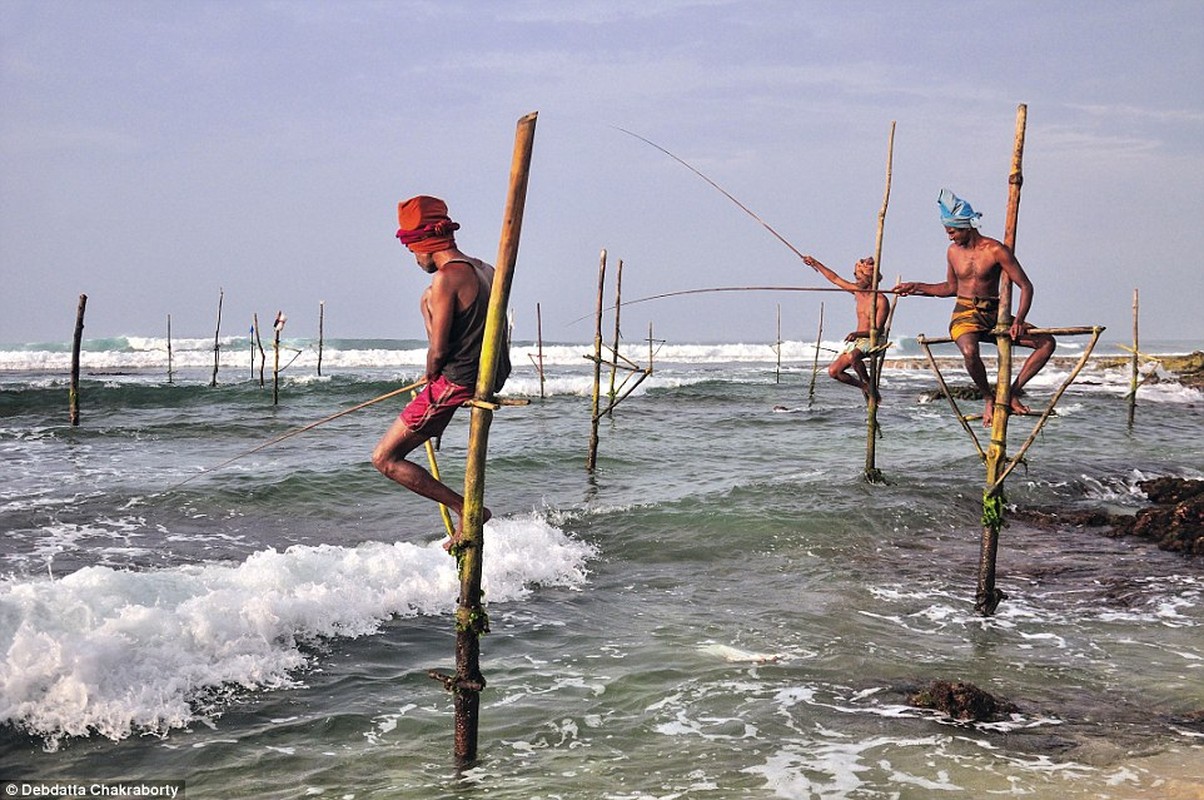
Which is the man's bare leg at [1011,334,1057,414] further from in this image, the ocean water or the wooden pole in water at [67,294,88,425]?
the wooden pole in water at [67,294,88,425]

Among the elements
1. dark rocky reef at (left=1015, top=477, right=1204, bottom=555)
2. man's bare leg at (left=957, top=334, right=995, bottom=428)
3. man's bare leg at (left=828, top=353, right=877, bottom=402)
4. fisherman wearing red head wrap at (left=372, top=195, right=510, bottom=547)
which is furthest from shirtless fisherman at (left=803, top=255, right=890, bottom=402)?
fisherman wearing red head wrap at (left=372, top=195, right=510, bottom=547)

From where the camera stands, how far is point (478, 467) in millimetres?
4676

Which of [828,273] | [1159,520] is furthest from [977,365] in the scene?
[1159,520]

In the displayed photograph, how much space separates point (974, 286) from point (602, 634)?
13.1 feet

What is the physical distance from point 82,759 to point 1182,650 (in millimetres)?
7335

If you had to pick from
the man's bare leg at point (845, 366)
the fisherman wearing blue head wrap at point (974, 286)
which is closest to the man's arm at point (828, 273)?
the fisherman wearing blue head wrap at point (974, 286)

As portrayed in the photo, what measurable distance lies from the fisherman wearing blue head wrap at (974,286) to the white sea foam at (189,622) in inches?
169

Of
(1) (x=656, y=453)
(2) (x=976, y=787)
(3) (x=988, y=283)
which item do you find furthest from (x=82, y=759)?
(1) (x=656, y=453)

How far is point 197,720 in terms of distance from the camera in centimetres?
586

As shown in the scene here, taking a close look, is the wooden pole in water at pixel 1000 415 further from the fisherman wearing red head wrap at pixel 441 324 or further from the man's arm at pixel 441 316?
the man's arm at pixel 441 316

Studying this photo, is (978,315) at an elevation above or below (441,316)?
above

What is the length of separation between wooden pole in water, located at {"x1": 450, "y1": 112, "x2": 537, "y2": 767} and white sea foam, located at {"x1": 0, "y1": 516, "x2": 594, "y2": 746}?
1.97 m

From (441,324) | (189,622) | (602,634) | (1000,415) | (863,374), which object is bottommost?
(602,634)

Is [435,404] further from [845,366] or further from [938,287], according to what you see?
[845,366]
